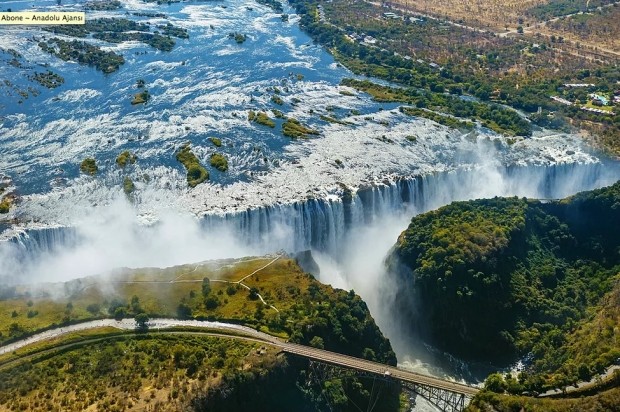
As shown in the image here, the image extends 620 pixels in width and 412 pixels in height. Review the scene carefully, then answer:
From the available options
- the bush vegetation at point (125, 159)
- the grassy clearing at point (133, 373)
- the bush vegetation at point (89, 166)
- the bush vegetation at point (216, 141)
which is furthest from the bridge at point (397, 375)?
the bush vegetation at point (216, 141)

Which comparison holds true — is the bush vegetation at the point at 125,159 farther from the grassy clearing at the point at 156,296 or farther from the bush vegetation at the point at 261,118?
the grassy clearing at the point at 156,296

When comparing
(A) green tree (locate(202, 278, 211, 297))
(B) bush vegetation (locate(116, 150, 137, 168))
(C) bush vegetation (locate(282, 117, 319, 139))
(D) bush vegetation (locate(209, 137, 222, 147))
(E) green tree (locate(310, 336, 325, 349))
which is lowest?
(E) green tree (locate(310, 336, 325, 349))

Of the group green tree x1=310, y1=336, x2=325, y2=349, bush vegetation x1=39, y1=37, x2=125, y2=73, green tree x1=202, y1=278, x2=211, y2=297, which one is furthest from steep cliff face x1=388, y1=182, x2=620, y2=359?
bush vegetation x1=39, y1=37, x2=125, y2=73

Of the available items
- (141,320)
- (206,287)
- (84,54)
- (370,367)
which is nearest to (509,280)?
(370,367)

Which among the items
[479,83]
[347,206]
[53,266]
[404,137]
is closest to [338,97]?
[404,137]

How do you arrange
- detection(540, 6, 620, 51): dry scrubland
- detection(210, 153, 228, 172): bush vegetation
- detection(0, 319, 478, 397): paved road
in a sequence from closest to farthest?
detection(0, 319, 478, 397): paved road < detection(210, 153, 228, 172): bush vegetation < detection(540, 6, 620, 51): dry scrubland

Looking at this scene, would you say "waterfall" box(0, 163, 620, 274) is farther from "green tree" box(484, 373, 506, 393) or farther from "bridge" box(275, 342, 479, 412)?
"green tree" box(484, 373, 506, 393)

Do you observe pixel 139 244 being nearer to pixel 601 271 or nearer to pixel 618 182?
pixel 601 271

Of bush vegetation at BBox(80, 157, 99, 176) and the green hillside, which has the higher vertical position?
bush vegetation at BBox(80, 157, 99, 176)
